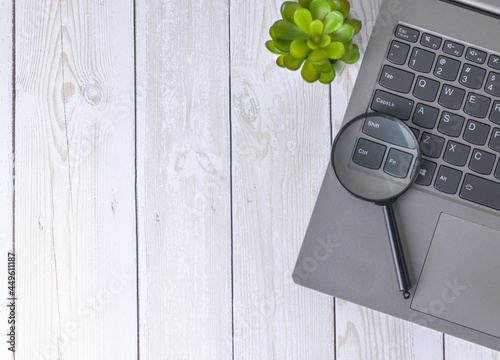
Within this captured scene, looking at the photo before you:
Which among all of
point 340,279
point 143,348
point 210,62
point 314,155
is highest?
point 210,62

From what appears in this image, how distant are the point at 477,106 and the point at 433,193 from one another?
0.10m

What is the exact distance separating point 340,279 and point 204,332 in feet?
0.66

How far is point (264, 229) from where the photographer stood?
0.72m

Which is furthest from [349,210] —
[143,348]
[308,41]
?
[143,348]

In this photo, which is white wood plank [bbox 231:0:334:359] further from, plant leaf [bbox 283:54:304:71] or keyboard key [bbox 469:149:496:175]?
keyboard key [bbox 469:149:496:175]

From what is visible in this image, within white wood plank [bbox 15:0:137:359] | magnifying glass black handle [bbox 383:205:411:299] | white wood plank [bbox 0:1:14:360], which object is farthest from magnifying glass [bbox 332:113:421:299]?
white wood plank [bbox 0:1:14:360]

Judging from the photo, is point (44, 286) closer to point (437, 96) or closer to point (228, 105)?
point (228, 105)

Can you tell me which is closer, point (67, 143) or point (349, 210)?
point (349, 210)

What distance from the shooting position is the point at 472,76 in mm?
603

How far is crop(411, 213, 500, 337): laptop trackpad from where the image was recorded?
1.99 feet

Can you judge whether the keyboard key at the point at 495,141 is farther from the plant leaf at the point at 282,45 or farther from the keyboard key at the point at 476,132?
the plant leaf at the point at 282,45

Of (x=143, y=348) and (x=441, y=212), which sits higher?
(x=441, y=212)

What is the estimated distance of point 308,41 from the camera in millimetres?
622

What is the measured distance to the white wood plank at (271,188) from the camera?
2.33ft
